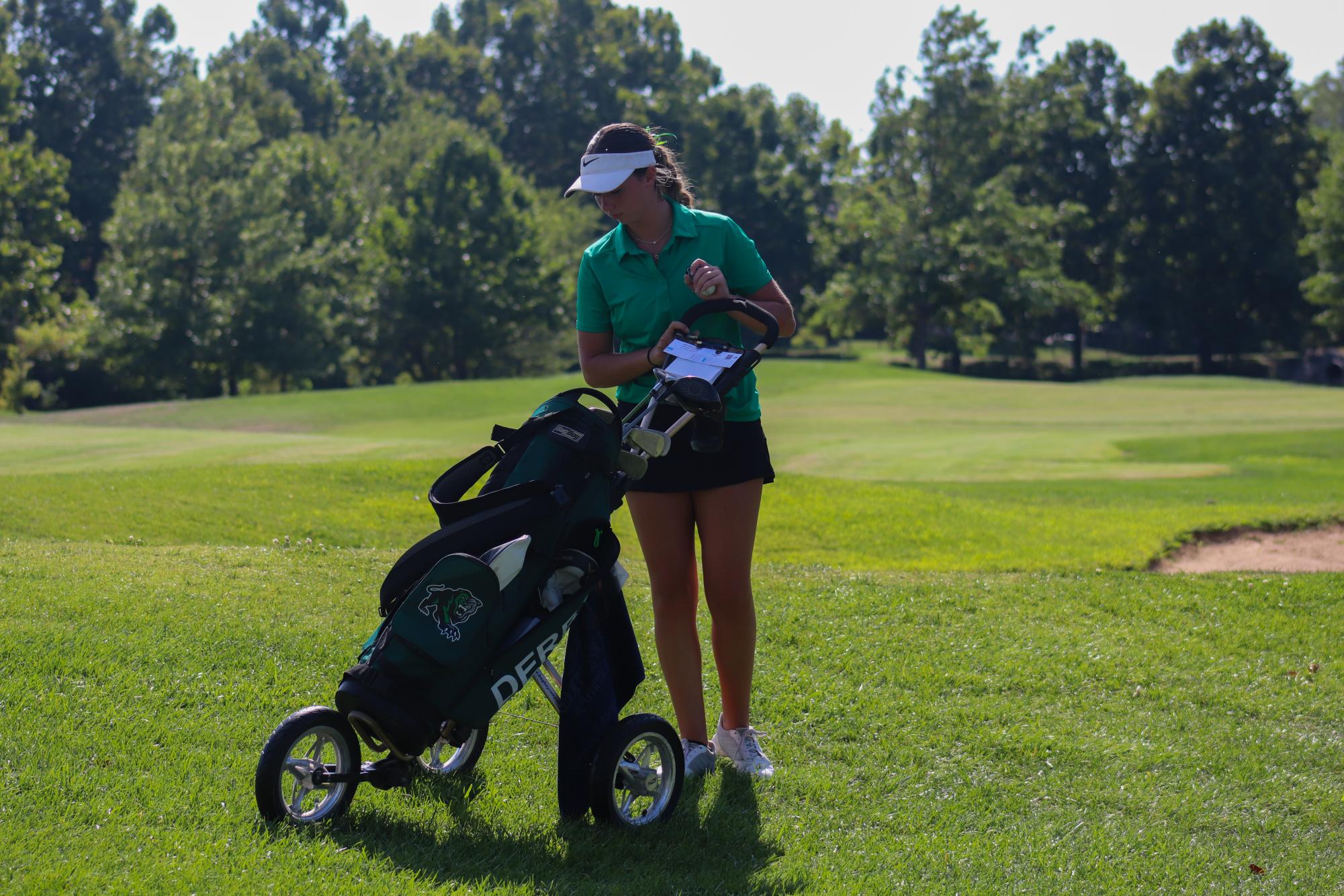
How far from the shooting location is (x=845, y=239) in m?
61.8

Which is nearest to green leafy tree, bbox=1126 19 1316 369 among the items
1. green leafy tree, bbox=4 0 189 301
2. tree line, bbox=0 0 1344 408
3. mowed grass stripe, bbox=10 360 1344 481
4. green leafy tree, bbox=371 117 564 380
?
tree line, bbox=0 0 1344 408

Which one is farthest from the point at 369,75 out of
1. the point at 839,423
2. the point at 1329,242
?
the point at 839,423

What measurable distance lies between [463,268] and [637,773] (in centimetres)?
4730

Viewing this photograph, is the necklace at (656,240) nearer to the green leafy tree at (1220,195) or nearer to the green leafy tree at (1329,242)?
the green leafy tree at (1329,242)

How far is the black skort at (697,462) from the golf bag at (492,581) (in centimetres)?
41

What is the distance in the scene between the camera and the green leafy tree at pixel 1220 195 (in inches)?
2496

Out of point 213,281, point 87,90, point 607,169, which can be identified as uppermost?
point 87,90

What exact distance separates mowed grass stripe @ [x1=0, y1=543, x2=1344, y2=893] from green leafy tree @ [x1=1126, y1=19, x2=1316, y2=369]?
60.4m

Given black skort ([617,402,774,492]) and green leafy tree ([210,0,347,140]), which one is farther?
green leafy tree ([210,0,347,140])

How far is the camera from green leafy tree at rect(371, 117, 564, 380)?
50469 millimetres

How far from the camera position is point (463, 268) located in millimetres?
50438

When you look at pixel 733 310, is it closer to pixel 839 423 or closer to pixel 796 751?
pixel 796 751

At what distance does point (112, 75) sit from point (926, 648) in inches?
2956

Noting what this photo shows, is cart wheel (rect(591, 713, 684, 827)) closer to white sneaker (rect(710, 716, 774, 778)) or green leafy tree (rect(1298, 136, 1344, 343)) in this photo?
white sneaker (rect(710, 716, 774, 778))
